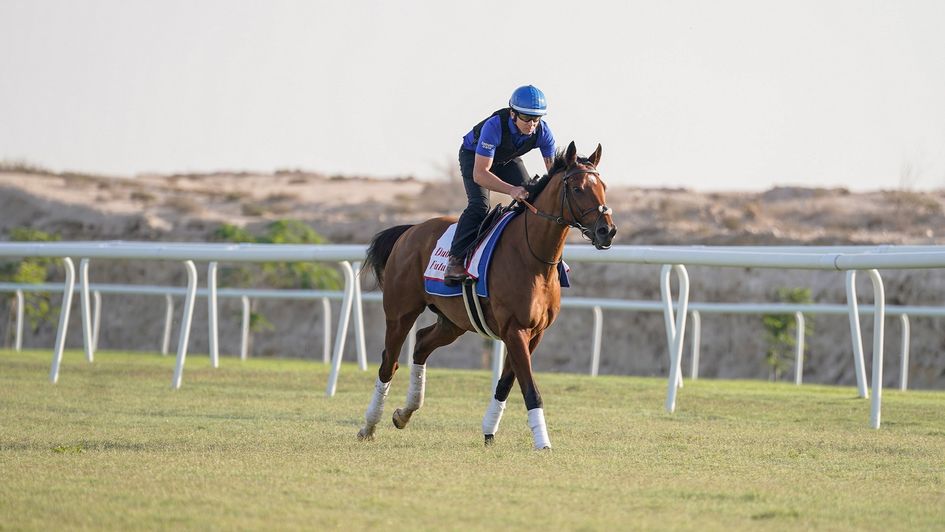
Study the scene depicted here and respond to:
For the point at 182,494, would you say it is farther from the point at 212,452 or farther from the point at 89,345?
the point at 89,345

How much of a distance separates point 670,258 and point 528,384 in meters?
3.43

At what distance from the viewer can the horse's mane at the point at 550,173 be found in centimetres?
859

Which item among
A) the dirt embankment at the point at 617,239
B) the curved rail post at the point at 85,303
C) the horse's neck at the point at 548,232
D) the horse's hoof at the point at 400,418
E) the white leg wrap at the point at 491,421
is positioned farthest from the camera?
the dirt embankment at the point at 617,239

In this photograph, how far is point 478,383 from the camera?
46.3 feet

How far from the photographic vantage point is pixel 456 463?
720 centimetres

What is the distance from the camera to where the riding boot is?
344 inches

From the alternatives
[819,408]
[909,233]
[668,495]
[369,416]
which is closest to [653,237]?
[909,233]

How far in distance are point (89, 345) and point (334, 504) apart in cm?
1190

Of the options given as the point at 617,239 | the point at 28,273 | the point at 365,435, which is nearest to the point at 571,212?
the point at 365,435

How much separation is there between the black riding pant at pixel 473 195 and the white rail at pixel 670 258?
1.61 metres

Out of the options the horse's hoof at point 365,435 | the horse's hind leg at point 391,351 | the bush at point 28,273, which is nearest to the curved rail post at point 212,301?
the horse's hind leg at point 391,351

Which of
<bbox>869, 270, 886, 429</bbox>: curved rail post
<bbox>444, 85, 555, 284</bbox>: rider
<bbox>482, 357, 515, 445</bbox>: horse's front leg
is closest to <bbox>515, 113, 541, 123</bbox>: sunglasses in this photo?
<bbox>444, 85, 555, 284</bbox>: rider

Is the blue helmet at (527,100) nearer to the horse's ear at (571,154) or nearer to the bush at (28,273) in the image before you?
the horse's ear at (571,154)

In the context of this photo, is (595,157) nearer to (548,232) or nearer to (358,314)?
(548,232)
